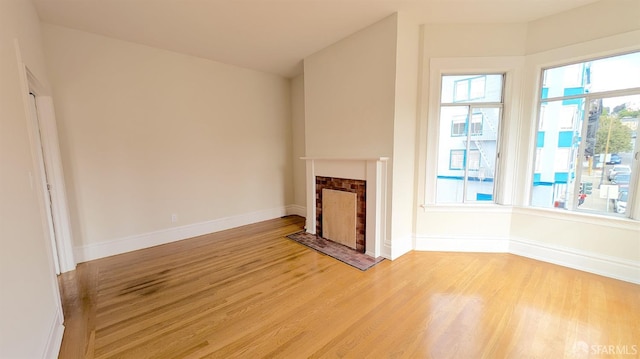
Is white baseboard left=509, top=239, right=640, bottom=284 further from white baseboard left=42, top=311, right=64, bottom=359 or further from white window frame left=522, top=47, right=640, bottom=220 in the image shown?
white baseboard left=42, top=311, right=64, bottom=359

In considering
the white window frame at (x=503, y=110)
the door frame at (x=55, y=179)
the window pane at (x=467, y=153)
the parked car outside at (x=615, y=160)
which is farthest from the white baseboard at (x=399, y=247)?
the door frame at (x=55, y=179)

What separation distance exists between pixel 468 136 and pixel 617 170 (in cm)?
143

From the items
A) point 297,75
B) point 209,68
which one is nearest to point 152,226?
point 209,68

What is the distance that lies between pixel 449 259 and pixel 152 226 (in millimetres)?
4118

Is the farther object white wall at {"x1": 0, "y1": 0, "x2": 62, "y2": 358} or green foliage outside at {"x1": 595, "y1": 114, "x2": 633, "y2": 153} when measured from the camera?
green foliage outside at {"x1": 595, "y1": 114, "x2": 633, "y2": 153}

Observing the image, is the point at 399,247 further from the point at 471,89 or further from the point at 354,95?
the point at 471,89

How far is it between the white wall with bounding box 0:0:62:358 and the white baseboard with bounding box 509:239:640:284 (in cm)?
447

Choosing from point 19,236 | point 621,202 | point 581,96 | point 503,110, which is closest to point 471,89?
point 503,110

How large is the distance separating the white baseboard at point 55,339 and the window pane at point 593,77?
16.7 ft

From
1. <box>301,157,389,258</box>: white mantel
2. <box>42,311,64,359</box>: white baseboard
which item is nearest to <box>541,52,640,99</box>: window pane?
<box>301,157,389,258</box>: white mantel

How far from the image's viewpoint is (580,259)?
274 centimetres

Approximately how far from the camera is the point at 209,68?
396cm

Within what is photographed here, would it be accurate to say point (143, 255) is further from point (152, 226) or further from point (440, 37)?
point (440, 37)

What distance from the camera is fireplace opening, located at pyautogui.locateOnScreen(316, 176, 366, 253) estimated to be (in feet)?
10.7
